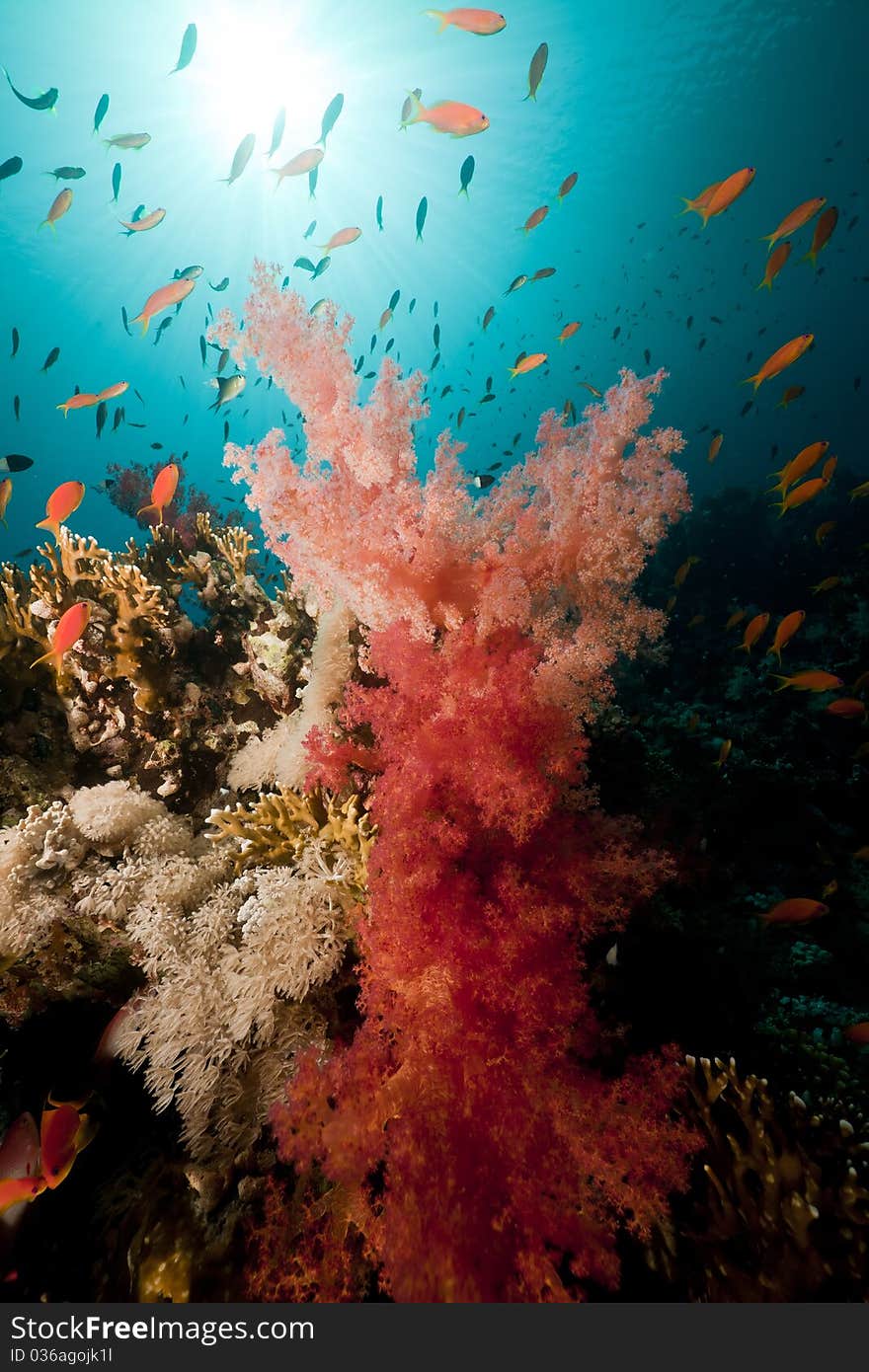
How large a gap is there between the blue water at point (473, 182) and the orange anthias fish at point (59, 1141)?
28.1ft

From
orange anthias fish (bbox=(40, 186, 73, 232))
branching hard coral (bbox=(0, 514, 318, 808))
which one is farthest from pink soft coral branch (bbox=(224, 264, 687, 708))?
orange anthias fish (bbox=(40, 186, 73, 232))

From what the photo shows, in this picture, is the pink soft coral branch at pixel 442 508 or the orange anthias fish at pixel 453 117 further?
the orange anthias fish at pixel 453 117

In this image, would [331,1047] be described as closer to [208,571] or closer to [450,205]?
[208,571]

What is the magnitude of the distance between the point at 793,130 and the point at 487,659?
224 feet

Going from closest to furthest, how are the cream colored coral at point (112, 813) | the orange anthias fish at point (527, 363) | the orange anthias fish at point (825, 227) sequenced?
the cream colored coral at point (112, 813), the orange anthias fish at point (825, 227), the orange anthias fish at point (527, 363)

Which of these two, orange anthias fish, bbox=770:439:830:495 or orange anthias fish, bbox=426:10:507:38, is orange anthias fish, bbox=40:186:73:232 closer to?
orange anthias fish, bbox=426:10:507:38

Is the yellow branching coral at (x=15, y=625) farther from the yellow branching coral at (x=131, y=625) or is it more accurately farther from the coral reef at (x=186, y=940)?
the coral reef at (x=186, y=940)

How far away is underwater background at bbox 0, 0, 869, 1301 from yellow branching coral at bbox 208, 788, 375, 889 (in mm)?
32

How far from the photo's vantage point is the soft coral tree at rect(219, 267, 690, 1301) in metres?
2.08

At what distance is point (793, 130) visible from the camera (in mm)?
43531

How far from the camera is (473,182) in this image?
156 ft

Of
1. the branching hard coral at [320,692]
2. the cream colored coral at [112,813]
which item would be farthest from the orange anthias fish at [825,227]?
the cream colored coral at [112,813]

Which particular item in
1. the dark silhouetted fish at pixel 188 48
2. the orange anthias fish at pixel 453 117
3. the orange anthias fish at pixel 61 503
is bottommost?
the orange anthias fish at pixel 61 503

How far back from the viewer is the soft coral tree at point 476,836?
6.84 feet
